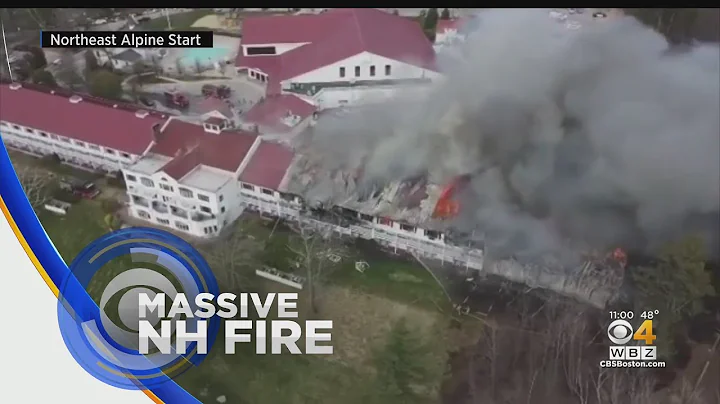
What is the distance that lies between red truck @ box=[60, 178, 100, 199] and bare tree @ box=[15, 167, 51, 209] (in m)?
0.04

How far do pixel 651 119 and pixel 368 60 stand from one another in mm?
629

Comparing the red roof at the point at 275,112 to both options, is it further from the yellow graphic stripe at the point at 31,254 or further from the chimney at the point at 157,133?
the yellow graphic stripe at the point at 31,254

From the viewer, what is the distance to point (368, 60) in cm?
129

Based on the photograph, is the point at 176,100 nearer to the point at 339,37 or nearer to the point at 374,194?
the point at 339,37

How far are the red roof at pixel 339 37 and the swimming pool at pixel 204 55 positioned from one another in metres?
0.04

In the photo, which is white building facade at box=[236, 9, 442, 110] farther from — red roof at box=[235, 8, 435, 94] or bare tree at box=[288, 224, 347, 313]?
bare tree at box=[288, 224, 347, 313]

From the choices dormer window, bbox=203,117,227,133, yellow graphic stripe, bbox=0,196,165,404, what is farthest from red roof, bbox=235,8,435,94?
yellow graphic stripe, bbox=0,196,165,404

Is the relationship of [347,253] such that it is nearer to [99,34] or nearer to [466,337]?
[466,337]

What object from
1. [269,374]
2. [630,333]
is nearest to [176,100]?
[269,374]

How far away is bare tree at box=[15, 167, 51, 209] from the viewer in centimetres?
129

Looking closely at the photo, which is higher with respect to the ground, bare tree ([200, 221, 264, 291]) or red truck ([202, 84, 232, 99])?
red truck ([202, 84, 232, 99])

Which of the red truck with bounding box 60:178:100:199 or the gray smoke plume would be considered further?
the red truck with bounding box 60:178:100:199

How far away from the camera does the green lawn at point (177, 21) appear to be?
1.24 m

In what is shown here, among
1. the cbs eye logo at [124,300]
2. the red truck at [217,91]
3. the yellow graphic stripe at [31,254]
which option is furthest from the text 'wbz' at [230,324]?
the red truck at [217,91]
